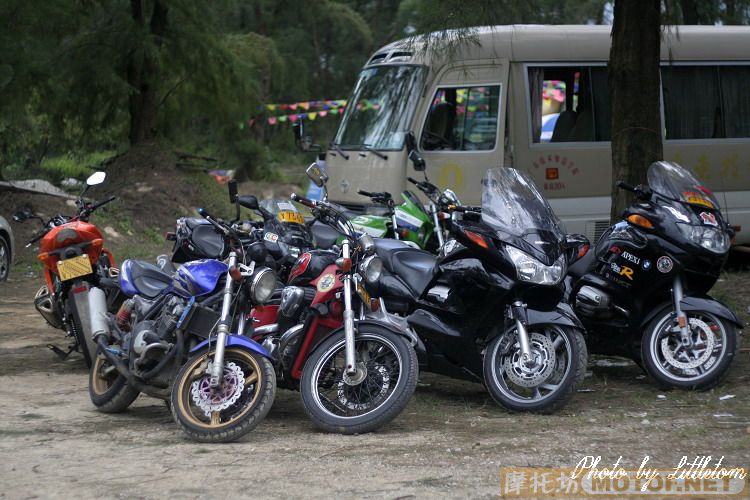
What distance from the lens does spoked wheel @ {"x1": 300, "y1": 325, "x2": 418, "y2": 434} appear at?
5637 millimetres

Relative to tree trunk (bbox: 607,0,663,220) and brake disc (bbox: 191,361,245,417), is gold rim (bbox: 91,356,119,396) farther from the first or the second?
tree trunk (bbox: 607,0,663,220)

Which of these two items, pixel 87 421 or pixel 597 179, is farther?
pixel 597 179

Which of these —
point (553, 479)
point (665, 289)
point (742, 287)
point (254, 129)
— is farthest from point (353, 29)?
point (553, 479)

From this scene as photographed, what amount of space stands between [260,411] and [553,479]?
1.65m

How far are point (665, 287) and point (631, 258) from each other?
0.29 metres

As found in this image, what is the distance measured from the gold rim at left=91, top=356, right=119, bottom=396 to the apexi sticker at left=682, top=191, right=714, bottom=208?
390 cm

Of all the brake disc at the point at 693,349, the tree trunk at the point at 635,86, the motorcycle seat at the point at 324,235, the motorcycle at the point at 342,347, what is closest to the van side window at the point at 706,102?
the tree trunk at the point at 635,86

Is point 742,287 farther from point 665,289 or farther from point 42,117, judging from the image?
point 42,117

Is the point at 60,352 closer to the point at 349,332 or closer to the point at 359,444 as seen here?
the point at 349,332

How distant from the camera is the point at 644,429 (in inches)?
226

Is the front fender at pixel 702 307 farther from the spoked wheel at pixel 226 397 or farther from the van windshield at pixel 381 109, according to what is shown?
the van windshield at pixel 381 109

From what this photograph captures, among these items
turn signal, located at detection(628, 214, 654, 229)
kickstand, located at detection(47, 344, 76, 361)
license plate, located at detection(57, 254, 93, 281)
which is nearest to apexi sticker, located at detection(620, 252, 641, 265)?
turn signal, located at detection(628, 214, 654, 229)

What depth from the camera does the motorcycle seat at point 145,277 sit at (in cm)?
683

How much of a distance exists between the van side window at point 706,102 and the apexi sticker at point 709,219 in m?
6.27
